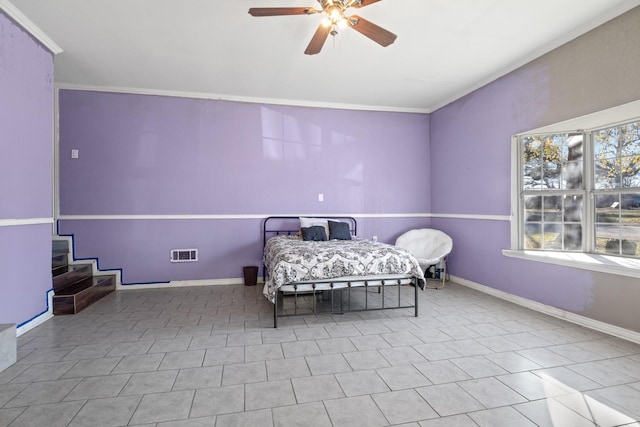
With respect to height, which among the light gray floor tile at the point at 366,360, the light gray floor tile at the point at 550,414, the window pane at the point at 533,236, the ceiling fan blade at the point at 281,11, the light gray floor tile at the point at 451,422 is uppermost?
the ceiling fan blade at the point at 281,11

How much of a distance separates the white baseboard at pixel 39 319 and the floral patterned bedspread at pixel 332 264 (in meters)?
2.26

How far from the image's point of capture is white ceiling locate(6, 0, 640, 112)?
9.50 feet

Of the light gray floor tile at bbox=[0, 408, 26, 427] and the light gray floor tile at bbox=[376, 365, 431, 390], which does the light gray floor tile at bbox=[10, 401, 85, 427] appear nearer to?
the light gray floor tile at bbox=[0, 408, 26, 427]

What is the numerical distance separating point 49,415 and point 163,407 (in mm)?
614

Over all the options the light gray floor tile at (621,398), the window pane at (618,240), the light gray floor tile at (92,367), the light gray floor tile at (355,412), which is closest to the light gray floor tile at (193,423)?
the light gray floor tile at (355,412)

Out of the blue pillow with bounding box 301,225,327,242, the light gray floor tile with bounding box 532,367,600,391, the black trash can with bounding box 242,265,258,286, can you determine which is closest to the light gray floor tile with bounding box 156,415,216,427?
the light gray floor tile with bounding box 532,367,600,391

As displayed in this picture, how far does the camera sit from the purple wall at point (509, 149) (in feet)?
9.66

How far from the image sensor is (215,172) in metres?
5.11

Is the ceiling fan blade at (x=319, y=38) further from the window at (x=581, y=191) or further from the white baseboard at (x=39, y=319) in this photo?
the white baseboard at (x=39, y=319)

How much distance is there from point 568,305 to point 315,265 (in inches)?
105

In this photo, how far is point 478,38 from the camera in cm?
339

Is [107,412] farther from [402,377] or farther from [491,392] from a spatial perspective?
[491,392]

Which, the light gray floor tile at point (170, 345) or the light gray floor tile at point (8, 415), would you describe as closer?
the light gray floor tile at point (8, 415)

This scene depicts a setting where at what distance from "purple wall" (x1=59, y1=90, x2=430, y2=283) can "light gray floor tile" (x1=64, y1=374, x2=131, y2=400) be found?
109 inches
